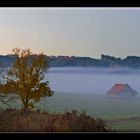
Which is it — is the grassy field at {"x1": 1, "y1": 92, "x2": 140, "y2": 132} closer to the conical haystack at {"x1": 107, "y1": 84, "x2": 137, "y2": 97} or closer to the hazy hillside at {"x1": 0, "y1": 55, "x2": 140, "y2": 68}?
the conical haystack at {"x1": 107, "y1": 84, "x2": 137, "y2": 97}

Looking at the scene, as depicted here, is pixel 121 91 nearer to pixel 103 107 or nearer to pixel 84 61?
pixel 103 107

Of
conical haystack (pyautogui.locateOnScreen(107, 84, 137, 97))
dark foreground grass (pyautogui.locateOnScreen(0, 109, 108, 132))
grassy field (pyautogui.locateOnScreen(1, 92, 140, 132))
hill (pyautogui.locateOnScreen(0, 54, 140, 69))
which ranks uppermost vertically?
hill (pyautogui.locateOnScreen(0, 54, 140, 69))

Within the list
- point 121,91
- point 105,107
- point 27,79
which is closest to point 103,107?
point 105,107

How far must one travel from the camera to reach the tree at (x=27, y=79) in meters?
1.95

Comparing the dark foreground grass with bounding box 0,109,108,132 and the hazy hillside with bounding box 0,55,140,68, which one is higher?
the hazy hillside with bounding box 0,55,140,68

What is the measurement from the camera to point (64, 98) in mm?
1905

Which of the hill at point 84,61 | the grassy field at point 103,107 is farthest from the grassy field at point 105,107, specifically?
the hill at point 84,61

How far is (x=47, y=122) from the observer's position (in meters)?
1.94

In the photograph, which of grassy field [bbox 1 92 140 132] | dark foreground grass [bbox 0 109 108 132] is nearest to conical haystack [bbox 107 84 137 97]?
grassy field [bbox 1 92 140 132]

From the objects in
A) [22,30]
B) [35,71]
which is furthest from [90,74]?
[22,30]

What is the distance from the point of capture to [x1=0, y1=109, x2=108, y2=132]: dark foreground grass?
192 centimetres

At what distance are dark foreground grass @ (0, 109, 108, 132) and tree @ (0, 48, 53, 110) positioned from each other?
7 cm
